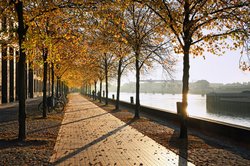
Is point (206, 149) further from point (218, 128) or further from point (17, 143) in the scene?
point (17, 143)

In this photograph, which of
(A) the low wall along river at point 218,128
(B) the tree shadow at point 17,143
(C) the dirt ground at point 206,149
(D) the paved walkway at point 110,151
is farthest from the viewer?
(A) the low wall along river at point 218,128

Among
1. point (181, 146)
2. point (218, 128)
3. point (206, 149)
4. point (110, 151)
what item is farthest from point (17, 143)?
point (218, 128)

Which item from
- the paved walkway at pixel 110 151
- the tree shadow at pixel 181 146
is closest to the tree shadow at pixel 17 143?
the paved walkway at pixel 110 151

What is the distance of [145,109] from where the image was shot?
942 inches

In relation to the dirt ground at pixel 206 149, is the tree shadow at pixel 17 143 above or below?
above

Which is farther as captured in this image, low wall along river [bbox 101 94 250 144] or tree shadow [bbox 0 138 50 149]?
low wall along river [bbox 101 94 250 144]

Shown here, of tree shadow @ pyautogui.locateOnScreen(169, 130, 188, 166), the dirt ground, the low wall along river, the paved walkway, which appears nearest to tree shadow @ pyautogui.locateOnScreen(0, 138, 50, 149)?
the paved walkway

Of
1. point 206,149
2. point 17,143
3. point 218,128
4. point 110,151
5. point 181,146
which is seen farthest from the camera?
point 218,128

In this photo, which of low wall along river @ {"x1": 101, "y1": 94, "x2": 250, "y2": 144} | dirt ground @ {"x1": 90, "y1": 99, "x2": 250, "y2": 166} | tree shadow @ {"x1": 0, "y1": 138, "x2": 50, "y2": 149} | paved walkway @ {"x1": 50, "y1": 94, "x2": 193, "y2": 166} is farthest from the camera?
low wall along river @ {"x1": 101, "y1": 94, "x2": 250, "y2": 144}

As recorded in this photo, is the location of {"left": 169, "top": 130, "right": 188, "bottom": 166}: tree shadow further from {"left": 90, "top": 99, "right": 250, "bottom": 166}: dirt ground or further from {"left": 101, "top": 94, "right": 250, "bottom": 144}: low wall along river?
{"left": 101, "top": 94, "right": 250, "bottom": 144}: low wall along river

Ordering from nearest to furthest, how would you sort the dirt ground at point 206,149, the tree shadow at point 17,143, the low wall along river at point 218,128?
the dirt ground at point 206,149 → the tree shadow at point 17,143 → the low wall along river at point 218,128

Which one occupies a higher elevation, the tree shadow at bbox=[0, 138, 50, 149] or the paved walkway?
the tree shadow at bbox=[0, 138, 50, 149]

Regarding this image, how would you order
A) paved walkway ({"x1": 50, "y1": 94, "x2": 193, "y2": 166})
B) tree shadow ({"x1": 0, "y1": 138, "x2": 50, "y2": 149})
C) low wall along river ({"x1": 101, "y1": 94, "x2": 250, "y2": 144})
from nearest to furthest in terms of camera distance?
1. paved walkway ({"x1": 50, "y1": 94, "x2": 193, "y2": 166})
2. tree shadow ({"x1": 0, "y1": 138, "x2": 50, "y2": 149})
3. low wall along river ({"x1": 101, "y1": 94, "x2": 250, "y2": 144})

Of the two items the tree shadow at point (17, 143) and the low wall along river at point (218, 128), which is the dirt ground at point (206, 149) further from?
the tree shadow at point (17, 143)
